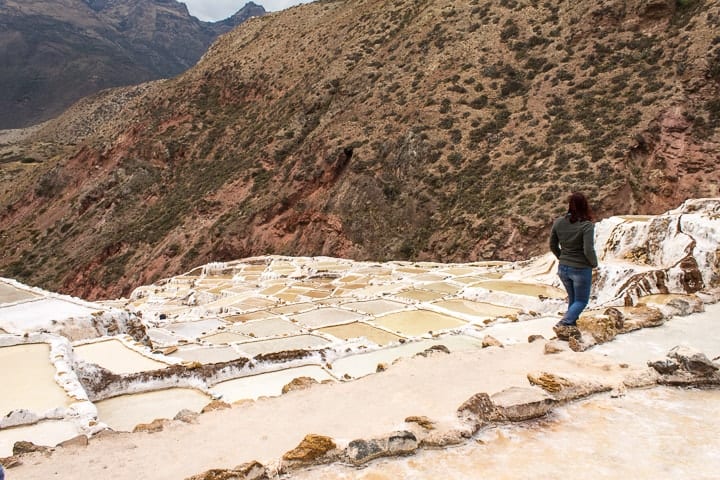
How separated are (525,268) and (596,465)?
12.3 meters

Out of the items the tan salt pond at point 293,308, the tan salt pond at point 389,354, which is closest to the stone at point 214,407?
A: the tan salt pond at point 389,354

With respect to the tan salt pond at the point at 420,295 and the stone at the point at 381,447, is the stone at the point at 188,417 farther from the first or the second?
the tan salt pond at the point at 420,295

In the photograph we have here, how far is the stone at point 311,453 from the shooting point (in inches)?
129

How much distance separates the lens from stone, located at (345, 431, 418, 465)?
10.9 ft

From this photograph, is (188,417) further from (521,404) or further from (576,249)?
(576,249)

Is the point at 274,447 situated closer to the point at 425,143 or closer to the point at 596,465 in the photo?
the point at 596,465

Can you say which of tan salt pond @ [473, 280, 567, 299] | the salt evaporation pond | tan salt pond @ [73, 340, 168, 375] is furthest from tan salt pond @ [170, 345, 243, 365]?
tan salt pond @ [473, 280, 567, 299]

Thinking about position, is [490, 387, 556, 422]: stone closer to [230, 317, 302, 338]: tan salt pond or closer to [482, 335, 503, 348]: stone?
[482, 335, 503, 348]: stone

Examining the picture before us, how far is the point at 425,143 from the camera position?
2655 centimetres

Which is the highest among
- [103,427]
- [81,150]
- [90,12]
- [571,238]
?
[90,12]

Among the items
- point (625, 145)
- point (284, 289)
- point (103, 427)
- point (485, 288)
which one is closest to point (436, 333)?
point (485, 288)

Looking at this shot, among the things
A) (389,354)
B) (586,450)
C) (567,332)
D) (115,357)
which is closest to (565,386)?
(586,450)

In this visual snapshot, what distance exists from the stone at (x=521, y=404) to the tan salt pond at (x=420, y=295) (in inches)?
350

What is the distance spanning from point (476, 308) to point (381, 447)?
8654 mm
